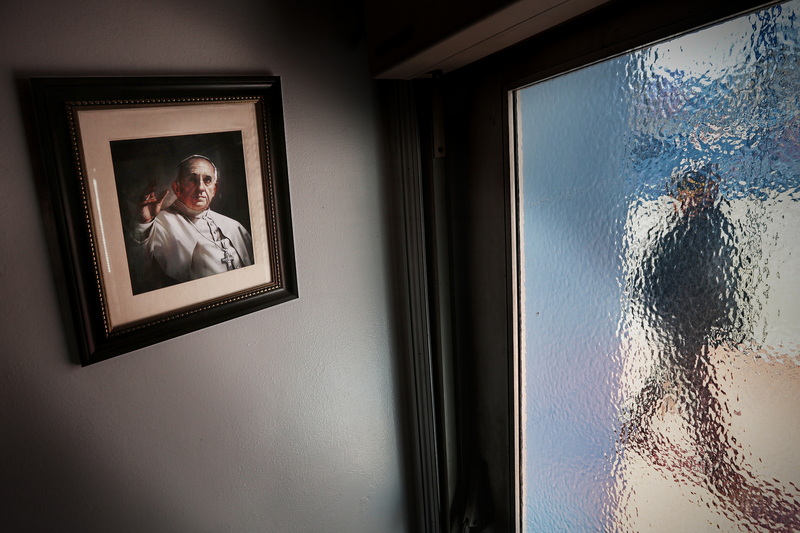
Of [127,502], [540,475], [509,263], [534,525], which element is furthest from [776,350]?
[127,502]

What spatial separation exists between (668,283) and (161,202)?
34.3 inches

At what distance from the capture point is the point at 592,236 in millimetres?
955

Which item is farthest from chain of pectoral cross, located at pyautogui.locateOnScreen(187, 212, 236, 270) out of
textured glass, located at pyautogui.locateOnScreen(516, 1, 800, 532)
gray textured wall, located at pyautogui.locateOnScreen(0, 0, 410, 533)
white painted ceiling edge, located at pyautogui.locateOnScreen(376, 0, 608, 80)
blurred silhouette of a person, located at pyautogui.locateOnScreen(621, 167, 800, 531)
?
blurred silhouette of a person, located at pyautogui.locateOnScreen(621, 167, 800, 531)

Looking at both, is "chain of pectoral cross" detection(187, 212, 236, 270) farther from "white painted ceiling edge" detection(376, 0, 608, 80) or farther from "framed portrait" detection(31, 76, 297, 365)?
"white painted ceiling edge" detection(376, 0, 608, 80)

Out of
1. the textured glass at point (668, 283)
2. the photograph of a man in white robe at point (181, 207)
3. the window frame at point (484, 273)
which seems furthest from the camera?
the window frame at point (484, 273)

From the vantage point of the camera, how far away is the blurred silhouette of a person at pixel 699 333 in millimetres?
743

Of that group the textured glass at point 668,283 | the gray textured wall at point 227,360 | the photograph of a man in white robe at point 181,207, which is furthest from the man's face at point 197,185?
the textured glass at point 668,283

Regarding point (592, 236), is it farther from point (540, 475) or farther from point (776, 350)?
point (540, 475)

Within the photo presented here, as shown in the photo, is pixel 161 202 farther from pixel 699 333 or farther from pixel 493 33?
pixel 699 333

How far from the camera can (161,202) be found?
86 cm

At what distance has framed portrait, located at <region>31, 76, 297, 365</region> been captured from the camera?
30.0 inches

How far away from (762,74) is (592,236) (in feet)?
1.21

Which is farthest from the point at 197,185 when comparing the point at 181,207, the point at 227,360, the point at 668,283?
the point at 668,283

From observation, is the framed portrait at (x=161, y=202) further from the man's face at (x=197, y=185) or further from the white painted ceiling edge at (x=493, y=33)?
the white painted ceiling edge at (x=493, y=33)
